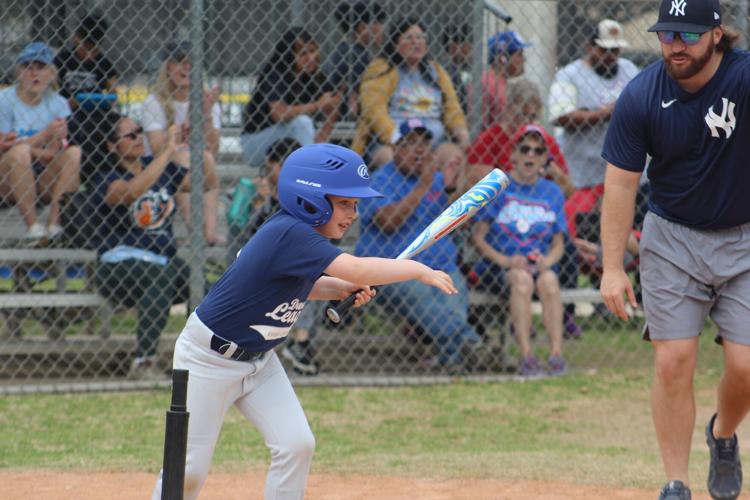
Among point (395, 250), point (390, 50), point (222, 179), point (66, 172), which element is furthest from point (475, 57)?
point (66, 172)

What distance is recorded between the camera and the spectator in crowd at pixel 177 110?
7.12 metres

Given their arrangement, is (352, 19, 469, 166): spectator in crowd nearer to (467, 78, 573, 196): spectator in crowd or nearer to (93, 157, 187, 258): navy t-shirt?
(467, 78, 573, 196): spectator in crowd

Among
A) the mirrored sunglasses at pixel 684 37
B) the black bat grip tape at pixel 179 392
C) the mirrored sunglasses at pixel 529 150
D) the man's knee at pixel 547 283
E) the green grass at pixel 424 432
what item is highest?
the mirrored sunglasses at pixel 684 37

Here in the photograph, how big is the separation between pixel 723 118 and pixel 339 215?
4.87 feet

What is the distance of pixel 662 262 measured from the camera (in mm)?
4512

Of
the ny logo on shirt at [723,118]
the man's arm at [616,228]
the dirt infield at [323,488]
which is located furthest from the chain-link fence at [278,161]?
the ny logo on shirt at [723,118]

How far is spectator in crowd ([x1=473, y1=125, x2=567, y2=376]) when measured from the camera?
Result: 749 cm

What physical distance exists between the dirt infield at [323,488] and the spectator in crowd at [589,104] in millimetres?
3190

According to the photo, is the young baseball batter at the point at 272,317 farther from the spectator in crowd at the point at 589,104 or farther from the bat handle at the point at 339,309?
the spectator in crowd at the point at 589,104

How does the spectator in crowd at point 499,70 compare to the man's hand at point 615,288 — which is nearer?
the man's hand at point 615,288

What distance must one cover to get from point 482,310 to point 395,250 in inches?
37.0

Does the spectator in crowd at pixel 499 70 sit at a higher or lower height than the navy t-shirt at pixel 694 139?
lower

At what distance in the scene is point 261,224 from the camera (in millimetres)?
7176

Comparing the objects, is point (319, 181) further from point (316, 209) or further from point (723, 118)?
point (723, 118)
